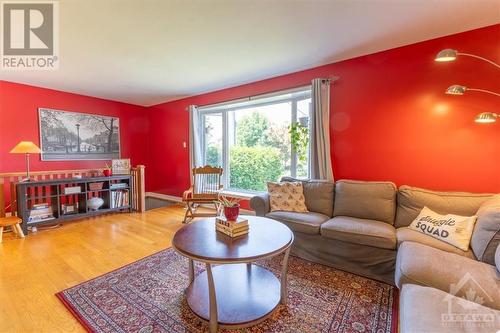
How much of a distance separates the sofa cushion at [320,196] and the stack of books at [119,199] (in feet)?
11.4

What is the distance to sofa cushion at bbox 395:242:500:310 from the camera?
132 centimetres

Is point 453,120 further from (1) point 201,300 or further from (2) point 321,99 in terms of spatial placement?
(1) point 201,300

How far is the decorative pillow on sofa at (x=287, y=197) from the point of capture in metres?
2.92

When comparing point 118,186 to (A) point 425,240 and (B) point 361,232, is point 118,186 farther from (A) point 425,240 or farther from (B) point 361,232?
(A) point 425,240

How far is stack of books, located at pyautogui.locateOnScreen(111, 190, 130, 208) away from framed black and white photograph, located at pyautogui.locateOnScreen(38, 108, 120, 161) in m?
1.27

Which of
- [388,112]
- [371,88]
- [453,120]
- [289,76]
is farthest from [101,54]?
[453,120]

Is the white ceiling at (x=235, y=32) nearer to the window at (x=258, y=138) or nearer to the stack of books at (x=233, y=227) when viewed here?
the window at (x=258, y=138)

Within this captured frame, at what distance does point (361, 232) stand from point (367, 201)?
0.54 m

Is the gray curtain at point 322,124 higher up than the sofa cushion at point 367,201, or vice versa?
the gray curtain at point 322,124

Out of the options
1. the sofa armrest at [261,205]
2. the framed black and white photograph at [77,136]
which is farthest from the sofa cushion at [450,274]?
the framed black and white photograph at [77,136]

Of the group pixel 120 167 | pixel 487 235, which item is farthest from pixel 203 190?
pixel 487 235

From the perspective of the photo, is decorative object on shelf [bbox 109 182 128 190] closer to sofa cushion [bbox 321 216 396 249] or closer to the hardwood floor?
the hardwood floor

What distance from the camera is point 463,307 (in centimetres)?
115

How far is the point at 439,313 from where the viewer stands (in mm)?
1102
